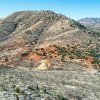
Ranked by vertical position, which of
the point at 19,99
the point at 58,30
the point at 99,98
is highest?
the point at 58,30

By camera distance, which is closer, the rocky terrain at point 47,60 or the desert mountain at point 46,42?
the rocky terrain at point 47,60

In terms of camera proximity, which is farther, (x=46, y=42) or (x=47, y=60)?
(x=46, y=42)

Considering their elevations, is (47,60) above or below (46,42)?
below

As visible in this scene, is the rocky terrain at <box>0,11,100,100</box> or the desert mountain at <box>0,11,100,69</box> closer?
the rocky terrain at <box>0,11,100,100</box>

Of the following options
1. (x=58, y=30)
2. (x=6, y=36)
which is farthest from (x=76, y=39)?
(x=6, y=36)

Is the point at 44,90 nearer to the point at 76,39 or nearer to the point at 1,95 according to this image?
the point at 1,95
